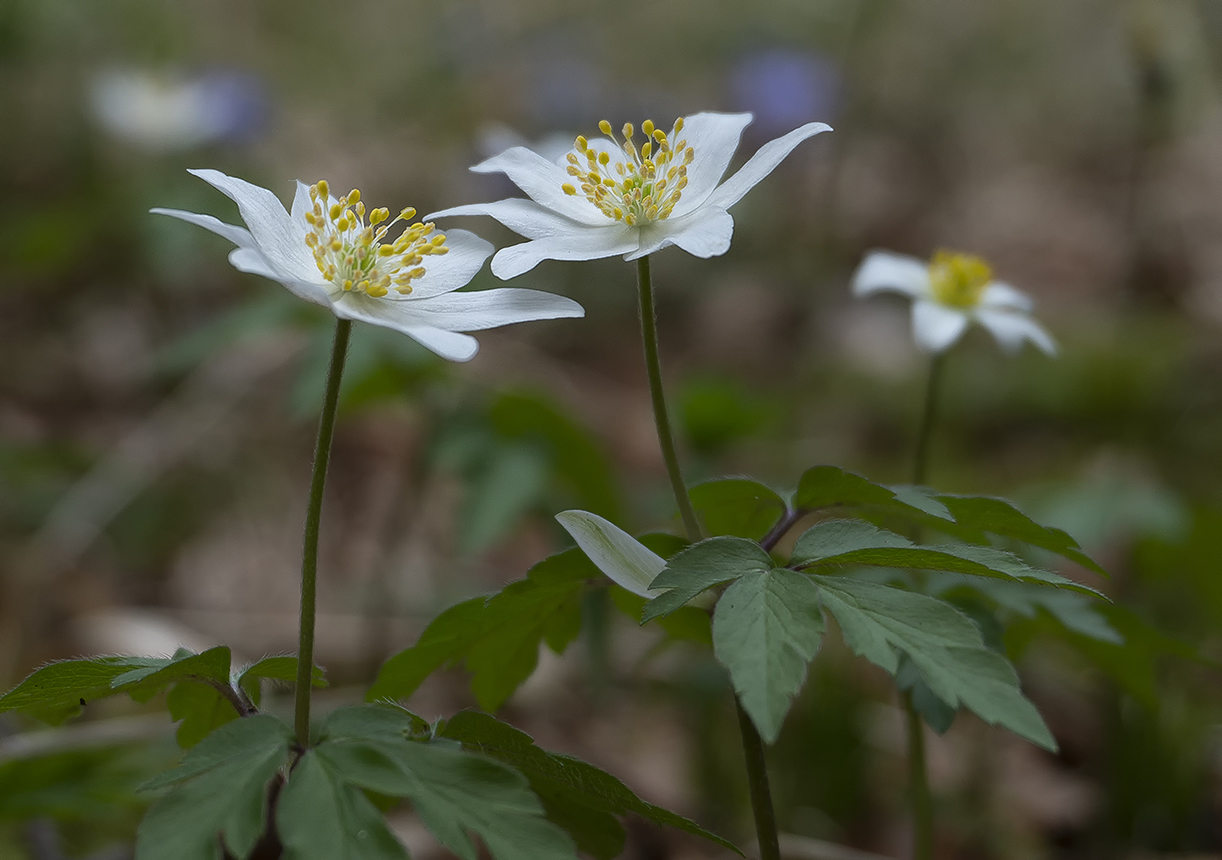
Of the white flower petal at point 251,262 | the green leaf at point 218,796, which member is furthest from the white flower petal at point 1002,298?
the green leaf at point 218,796

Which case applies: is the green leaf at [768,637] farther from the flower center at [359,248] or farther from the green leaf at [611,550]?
the flower center at [359,248]

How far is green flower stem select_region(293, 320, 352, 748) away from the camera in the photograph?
104cm

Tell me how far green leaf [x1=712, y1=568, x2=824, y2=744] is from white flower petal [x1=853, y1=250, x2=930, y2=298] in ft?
3.41

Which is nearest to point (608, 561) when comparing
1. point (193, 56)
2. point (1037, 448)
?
point (1037, 448)

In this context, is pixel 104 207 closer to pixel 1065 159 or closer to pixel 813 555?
pixel 813 555

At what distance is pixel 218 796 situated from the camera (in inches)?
34.4

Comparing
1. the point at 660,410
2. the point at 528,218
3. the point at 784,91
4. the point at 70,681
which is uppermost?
the point at 784,91

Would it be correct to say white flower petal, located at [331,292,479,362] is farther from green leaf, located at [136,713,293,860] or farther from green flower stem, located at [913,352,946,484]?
green flower stem, located at [913,352,946,484]

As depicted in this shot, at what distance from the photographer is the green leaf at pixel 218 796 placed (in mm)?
837

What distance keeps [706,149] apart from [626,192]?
14cm

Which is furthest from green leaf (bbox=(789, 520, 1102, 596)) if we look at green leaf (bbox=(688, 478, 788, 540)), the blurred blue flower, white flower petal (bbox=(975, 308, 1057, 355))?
the blurred blue flower

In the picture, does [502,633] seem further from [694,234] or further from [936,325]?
[936,325]

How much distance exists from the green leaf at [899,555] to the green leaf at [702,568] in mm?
53

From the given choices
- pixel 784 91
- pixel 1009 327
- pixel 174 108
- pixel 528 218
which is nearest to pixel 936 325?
pixel 1009 327
